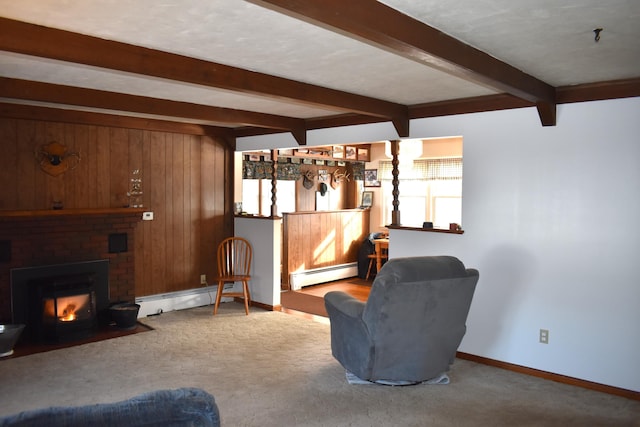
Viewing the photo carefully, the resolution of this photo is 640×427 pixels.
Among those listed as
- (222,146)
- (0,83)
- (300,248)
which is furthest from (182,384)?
(300,248)

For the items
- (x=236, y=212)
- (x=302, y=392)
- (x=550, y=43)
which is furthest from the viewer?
(x=236, y=212)

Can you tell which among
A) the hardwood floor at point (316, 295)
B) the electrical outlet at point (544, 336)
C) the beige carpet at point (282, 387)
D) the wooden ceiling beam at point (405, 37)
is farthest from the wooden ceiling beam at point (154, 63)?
the hardwood floor at point (316, 295)

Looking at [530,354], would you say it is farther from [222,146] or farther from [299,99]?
[222,146]

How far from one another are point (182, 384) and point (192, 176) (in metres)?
3.06

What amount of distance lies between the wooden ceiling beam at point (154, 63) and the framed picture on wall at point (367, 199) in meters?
4.64

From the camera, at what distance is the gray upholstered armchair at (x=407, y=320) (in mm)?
3422

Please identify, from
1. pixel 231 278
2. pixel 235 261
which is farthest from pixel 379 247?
pixel 231 278

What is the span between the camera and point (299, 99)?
3.87m

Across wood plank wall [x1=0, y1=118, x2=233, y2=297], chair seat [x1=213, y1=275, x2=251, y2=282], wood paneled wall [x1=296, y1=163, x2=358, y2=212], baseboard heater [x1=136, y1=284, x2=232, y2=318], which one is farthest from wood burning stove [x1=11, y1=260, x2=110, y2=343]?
wood paneled wall [x1=296, y1=163, x2=358, y2=212]

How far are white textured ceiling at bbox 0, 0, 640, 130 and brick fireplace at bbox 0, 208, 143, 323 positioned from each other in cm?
166

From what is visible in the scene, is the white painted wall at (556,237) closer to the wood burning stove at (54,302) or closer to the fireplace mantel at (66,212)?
the fireplace mantel at (66,212)

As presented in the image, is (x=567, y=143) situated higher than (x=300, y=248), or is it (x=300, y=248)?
(x=567, y=143)

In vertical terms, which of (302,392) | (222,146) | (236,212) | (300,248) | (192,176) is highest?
(222,146)

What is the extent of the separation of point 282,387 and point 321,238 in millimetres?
4331
